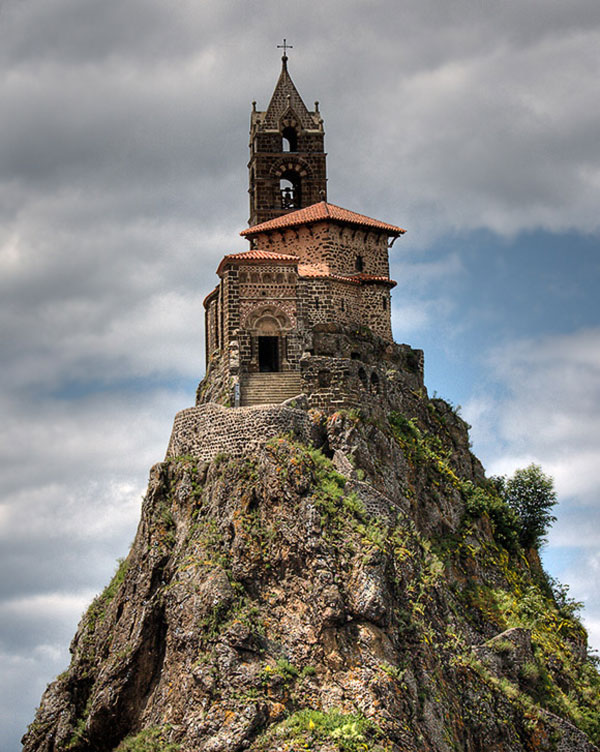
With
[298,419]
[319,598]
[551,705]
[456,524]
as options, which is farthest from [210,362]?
[551,705]

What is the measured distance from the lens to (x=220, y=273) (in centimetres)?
6869

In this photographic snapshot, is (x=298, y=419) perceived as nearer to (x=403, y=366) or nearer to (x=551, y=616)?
(x=403, y=366)

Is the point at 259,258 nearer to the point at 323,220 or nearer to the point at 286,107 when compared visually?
the point at 323,220

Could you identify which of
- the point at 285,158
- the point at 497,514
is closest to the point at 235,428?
the point at 497,514

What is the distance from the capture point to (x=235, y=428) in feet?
199

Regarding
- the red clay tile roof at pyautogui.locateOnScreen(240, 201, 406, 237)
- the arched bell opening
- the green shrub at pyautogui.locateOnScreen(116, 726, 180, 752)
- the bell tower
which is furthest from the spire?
the green shrub at pyautogui.locateOnScreen(116, 726, 180, 752)

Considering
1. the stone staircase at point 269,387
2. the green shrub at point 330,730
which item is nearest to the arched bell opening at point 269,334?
the stone staircase at point 269,387

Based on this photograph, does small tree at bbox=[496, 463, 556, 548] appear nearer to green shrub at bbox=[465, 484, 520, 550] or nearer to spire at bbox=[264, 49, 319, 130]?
green shrub at bbox=[465, 484, 520, 550]

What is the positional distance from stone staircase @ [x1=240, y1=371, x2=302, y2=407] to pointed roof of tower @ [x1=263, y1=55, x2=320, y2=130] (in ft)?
85.9

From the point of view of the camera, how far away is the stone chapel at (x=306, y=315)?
64625 millimetres

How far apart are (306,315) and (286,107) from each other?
23.8 m

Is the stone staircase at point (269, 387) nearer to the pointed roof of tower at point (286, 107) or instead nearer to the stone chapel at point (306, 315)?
the stone chapel at point (306, 315)

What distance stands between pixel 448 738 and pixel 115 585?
1954 centimetres

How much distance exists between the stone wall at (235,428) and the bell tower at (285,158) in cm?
2378
